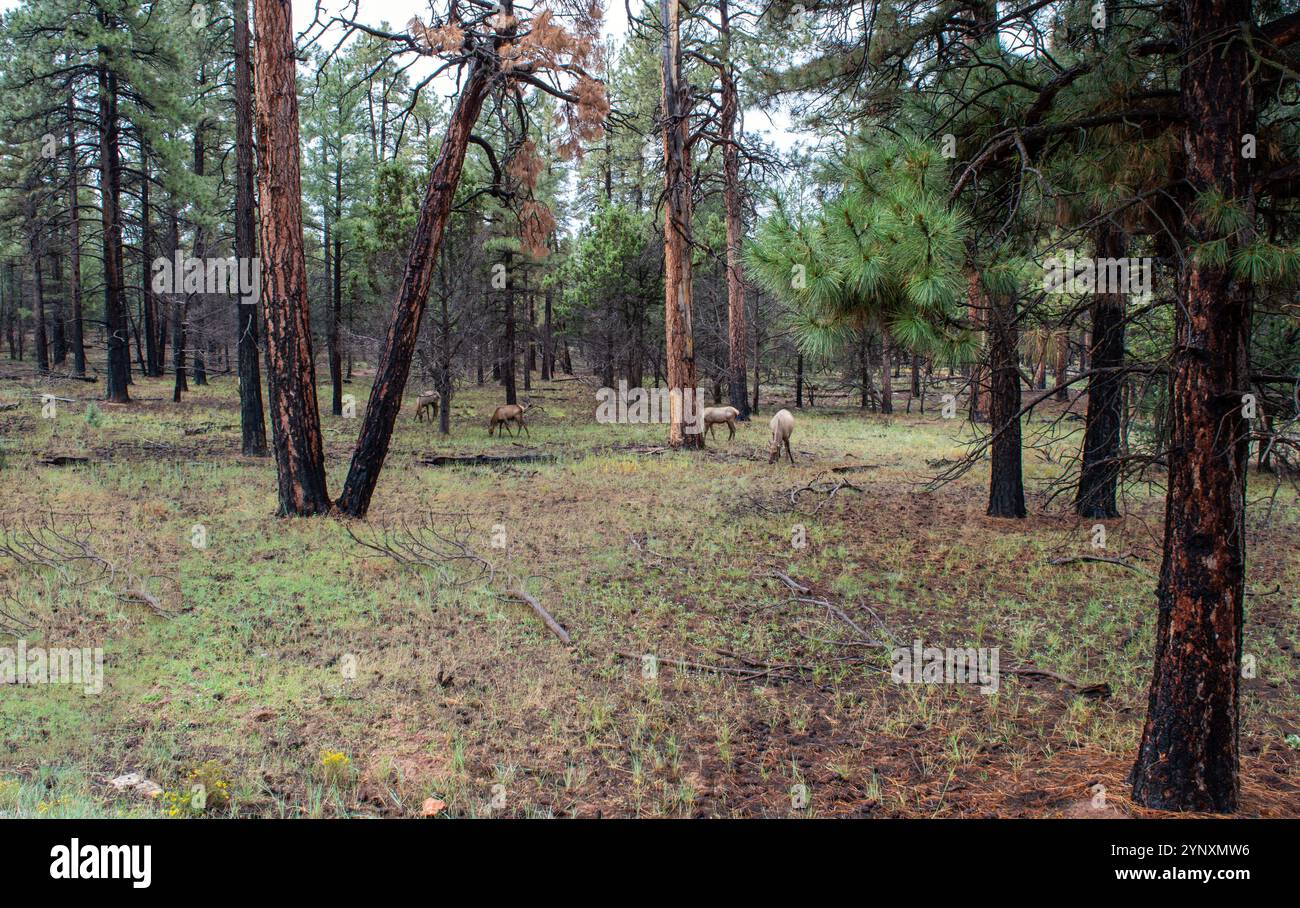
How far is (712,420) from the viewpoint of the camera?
20.8m

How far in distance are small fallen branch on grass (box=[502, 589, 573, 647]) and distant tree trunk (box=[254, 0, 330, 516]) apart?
4636 mm

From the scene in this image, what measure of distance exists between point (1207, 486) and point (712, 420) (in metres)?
17.2

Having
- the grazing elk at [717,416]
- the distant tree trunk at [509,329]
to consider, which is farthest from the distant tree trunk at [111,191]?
the grazing elk at [717,416]

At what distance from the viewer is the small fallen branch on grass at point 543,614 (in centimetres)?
663

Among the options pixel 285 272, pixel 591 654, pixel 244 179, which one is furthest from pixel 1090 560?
pixel 244 179

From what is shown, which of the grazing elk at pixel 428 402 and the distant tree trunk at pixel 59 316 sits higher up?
the distant tree trunk at pixel 59 316

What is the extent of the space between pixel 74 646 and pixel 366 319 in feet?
77.5

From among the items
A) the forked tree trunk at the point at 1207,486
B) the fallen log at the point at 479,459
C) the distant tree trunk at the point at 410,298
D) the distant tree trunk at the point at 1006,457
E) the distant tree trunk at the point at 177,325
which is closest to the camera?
the forked tree trunk at the point at 1207,486

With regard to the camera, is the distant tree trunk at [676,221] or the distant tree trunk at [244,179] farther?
the distant tree trunk at [676,221]

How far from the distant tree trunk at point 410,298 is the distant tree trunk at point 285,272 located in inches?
22.7

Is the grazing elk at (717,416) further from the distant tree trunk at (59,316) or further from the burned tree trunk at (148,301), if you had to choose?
the distant tree trunk at (59,316)

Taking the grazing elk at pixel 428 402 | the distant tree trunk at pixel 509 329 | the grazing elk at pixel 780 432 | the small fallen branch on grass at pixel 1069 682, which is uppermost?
the distant tree trunk at pixel 509 329

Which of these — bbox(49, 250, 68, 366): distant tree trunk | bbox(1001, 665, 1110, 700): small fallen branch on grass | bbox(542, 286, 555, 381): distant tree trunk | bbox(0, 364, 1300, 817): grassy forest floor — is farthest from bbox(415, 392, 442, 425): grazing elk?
bbox(49, 250, 68, 366): distant tree trunk
